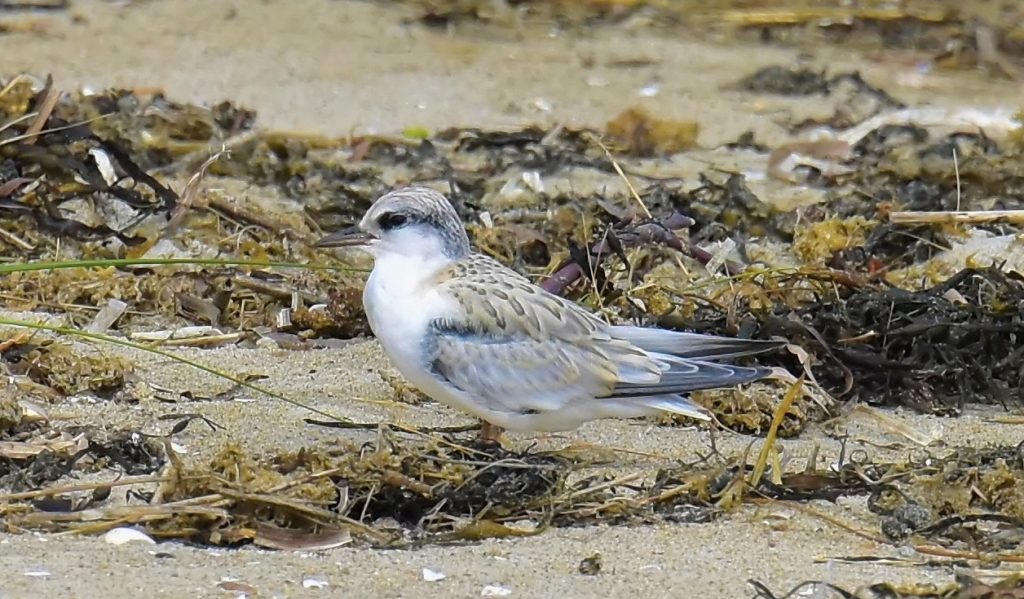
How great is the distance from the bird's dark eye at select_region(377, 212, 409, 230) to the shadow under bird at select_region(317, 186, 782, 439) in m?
0.04

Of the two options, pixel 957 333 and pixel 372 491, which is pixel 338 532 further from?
pixel 957 333

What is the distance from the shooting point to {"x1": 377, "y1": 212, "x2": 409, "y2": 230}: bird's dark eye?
4211mm

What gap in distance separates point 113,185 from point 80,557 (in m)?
2.42

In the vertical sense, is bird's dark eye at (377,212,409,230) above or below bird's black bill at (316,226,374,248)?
above

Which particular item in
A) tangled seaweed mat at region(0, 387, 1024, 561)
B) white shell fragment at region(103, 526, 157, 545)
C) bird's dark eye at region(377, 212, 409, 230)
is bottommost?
tangled seaweed mat at region(0, 387, 1024, 561)

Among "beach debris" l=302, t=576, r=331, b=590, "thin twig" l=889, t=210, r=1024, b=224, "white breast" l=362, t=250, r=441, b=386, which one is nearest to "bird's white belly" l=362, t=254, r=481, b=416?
"white breast" l=362, t=250, r=441, b=386

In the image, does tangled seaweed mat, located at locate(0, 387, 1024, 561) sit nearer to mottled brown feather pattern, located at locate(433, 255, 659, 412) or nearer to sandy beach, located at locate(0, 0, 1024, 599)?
sandy beach, located at locate(0, 0, 1024, 599)

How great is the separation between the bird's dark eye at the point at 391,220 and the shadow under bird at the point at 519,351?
1.5 inches

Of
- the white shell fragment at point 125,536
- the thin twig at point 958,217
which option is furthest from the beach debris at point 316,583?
the thin twig at point 958,217

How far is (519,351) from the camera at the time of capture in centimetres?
404

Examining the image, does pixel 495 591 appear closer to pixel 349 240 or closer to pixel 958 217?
pixel 349 240

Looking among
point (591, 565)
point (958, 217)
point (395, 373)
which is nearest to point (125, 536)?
point (591, 565)

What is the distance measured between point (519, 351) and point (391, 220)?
481 millimetres

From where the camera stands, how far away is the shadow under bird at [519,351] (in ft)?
13.0
